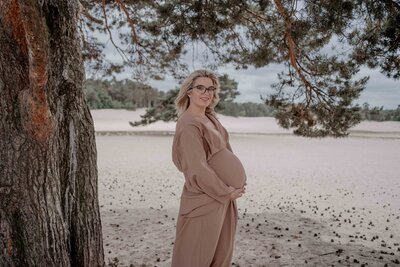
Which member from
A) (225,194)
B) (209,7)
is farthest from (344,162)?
(225,194)

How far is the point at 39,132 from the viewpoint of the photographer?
2.30 meters

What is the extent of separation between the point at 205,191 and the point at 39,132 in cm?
114

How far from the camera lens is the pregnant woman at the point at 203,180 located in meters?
2.57

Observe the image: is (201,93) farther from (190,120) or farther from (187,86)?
(190,120)

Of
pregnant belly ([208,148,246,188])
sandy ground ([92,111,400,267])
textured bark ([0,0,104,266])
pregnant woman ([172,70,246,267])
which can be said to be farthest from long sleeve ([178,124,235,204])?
sandy ground ([92,111,400,267])

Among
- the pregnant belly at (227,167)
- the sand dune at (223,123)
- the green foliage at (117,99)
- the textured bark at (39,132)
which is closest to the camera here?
the textured bark at (39,132)

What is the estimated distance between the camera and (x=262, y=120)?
5269 centimetres

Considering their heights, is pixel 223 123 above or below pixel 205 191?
below

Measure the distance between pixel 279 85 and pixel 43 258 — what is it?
4.84 m

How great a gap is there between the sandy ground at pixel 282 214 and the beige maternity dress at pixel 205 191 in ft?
5.31

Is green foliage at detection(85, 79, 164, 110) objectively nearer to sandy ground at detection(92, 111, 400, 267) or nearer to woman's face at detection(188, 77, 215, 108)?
sandy ground at detection(92, 111, 400, 267)

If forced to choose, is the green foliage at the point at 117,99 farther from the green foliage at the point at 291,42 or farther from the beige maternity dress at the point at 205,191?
the beige maternity dress at the point at 205,191

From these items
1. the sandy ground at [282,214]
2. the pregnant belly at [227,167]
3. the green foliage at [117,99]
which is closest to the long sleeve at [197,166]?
the pregnant belly at [227,167]

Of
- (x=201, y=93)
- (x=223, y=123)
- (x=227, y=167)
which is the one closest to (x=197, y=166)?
(x=227, y=167)
